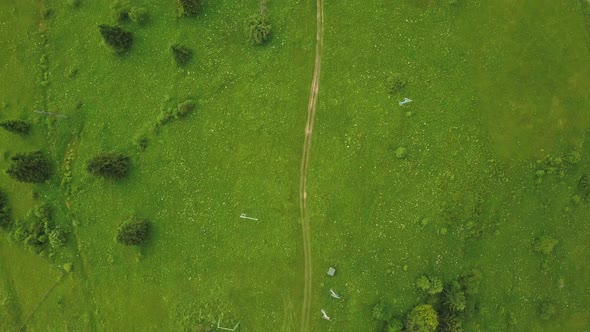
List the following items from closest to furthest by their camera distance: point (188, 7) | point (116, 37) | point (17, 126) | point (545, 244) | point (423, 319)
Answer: point (423, 319)
point (545, 244)
point (116, 37)
point (188, 7)
point (17, 126)

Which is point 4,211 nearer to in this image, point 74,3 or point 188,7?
point 74,3

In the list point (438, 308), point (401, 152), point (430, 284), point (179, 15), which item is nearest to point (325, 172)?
point (401, 152)

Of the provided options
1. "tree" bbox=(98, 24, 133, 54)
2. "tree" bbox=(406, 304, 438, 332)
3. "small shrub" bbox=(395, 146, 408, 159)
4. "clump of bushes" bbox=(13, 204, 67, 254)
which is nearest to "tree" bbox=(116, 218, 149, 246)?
"clump of bushes" bbox=(13, 204, 67, 254)

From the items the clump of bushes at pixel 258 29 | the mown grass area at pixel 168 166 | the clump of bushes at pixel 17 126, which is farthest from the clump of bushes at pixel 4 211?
the clump of bushes at pixel 258 29

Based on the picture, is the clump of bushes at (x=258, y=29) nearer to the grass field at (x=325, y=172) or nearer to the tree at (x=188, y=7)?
Result: the grass field at (x=325, y=172)

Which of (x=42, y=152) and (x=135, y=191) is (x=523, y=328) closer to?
(x=135, y=191)

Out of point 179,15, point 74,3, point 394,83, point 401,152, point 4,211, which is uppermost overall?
point 74,3

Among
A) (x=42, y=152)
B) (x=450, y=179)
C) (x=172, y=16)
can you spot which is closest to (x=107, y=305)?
(x=42, y=152)

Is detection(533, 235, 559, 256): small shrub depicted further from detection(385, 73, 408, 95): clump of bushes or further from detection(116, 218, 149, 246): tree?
detection(116, 218, 149, 246): tree
